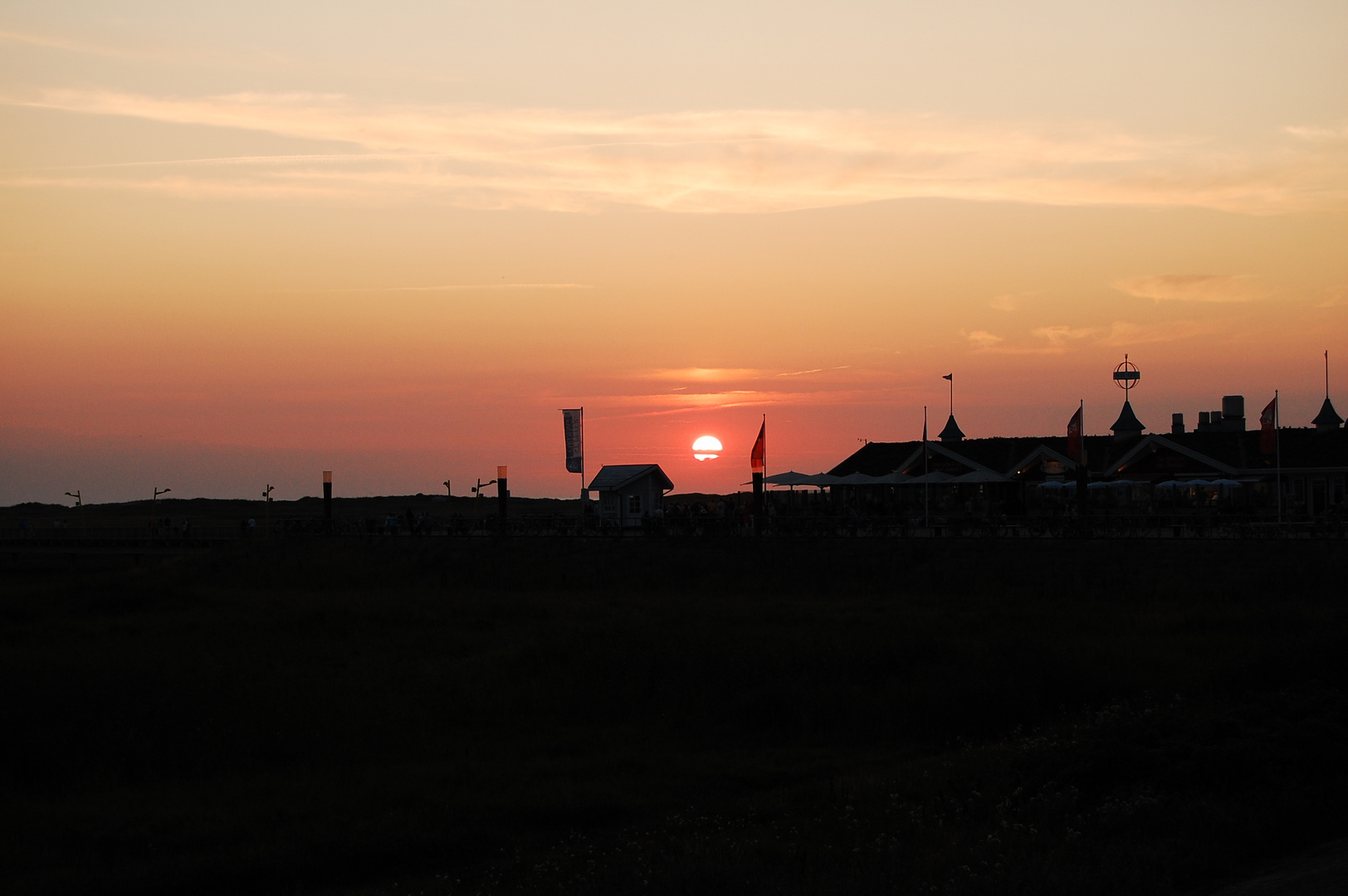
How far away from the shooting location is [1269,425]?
→ 45250mm

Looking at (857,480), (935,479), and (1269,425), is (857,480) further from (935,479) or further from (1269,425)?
(1269,425)

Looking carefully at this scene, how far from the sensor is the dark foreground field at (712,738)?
10852 mm

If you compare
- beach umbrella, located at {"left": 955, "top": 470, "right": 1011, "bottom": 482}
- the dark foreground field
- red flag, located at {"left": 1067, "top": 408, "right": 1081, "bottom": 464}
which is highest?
red flag, located at {"left": 1067, "top": 408, "right": 1081, "bottom": 464}

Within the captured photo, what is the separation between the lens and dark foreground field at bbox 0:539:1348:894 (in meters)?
10.9

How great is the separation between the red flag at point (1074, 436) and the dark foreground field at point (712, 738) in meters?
8.87

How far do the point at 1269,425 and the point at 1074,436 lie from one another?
23.4 feet

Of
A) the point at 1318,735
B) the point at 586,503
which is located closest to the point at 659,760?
the point at 1318,735

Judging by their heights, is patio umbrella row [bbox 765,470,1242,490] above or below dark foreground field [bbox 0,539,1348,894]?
above

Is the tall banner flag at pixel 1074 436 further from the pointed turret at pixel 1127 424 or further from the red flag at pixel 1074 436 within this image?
the pointed turret at pixel 1127 424

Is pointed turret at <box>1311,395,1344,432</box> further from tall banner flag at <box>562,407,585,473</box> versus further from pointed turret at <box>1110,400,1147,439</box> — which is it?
tall banner flag at <box>562,407,585,473</box>

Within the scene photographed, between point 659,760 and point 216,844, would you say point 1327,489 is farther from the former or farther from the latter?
point 216,844

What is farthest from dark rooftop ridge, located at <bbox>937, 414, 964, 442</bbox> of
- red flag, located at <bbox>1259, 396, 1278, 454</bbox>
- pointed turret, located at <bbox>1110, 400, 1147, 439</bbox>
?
red flag, located at <bbox>1259, 396, 1278, 454</bbox>

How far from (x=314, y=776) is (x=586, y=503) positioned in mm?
39729

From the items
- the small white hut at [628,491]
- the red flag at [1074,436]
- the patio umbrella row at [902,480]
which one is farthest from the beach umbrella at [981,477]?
the small white hut at [628,491]
